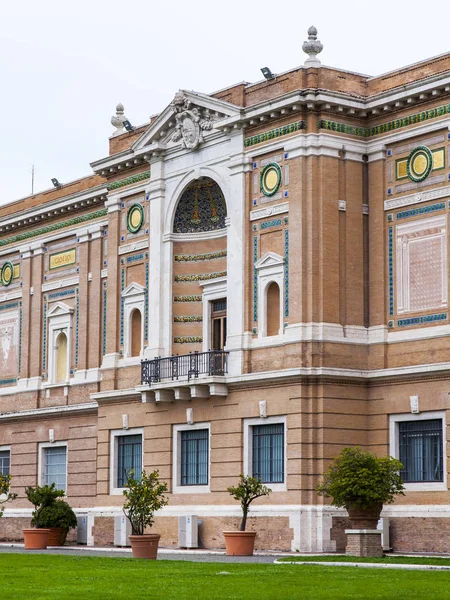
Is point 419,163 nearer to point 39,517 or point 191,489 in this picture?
point 191,489

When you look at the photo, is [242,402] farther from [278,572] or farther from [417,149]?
[278,572]

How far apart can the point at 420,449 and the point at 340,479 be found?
422 cm

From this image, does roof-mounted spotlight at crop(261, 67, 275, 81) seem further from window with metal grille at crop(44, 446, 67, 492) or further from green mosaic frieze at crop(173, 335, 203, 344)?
window with metal grille at crop(44, 446, 67, 492)

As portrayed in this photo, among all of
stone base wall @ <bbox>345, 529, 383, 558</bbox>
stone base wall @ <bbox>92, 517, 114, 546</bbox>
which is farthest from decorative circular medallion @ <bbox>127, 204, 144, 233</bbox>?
stone base wall @ <bbox>345, 529, 383, 558</bbox>

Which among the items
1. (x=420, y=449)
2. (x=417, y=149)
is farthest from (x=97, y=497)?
(x=417, y=149)

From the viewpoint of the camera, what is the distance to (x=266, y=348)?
133 feet

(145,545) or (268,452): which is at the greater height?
(268,452)

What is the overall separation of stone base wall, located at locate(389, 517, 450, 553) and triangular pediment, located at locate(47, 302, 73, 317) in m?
19.3

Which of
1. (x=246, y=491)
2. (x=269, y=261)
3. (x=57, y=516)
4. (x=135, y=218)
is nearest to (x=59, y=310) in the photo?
(x=135, y=218)

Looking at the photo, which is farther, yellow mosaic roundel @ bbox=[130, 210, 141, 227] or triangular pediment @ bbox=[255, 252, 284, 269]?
yellow mosaic roundel @ bbox=[130, 210, 141, 227]

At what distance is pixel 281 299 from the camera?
40375 millimetres

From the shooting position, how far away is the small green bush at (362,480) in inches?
1362

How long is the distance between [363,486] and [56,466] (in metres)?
20.8

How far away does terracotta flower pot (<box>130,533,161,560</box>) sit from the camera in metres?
35.7
